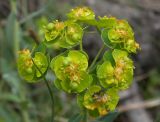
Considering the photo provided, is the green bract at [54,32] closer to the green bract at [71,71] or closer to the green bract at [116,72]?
the green bract at [71,71]

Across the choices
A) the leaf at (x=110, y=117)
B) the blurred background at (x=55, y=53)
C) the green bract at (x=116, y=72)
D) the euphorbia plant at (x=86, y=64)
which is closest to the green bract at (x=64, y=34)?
the euphorbia plant at (x=86, y=64)

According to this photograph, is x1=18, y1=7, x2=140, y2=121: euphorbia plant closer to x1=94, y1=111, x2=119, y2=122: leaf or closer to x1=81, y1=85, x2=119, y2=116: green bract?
x1=81, y1=85, x2=119, y2=116: green bract

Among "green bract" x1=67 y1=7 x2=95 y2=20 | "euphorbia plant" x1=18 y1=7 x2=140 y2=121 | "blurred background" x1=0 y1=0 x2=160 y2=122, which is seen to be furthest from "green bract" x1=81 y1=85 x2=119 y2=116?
"blurred background" x1=0 y1=0 x2=160 y2=122

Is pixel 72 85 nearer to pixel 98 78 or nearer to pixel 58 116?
pixel 98 78

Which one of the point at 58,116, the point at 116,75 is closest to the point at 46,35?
the point at 116,75

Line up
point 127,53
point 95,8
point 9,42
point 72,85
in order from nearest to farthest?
point 72,85, point 127,53, point 9,42, point 95,8

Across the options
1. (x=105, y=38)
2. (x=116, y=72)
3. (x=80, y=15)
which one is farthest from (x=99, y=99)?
(x=80, y=15)
